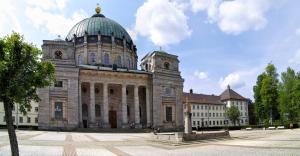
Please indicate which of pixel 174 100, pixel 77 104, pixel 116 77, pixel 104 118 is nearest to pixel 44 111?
pixel 77 104

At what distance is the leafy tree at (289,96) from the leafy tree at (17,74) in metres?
57.0

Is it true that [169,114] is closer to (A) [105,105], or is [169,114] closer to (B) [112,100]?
(B) [112,100]

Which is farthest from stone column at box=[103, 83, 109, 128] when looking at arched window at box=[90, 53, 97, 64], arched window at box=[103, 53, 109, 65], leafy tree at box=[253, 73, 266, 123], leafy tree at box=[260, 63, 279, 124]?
leafy tree at box=[253, 73, 266, 123]

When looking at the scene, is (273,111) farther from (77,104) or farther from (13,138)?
(13,138)

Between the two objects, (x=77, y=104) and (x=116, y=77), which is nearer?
(x=77, y=104)

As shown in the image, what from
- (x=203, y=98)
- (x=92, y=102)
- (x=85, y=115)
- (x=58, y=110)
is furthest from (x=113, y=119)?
(x=203, y=98)

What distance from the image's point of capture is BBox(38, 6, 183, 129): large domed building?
5744 cm

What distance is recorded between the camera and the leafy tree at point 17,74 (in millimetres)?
14266

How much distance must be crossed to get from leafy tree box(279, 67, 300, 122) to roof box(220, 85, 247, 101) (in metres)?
51.8

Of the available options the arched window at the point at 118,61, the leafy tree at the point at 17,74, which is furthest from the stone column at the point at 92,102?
the leafy tree at the point at 17,74

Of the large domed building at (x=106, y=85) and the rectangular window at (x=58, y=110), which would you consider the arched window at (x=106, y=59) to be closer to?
the large domed building at (x=106, y=85)

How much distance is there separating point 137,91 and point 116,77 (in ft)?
17.6

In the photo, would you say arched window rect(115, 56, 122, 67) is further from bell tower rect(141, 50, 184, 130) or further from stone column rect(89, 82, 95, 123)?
stone column rect(89, 82, 95, 123)

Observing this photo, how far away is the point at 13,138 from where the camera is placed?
46.7 feet
